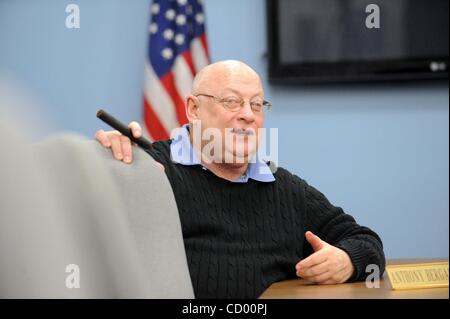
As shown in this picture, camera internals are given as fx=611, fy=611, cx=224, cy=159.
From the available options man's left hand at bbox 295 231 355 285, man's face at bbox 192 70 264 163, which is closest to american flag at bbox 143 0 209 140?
man's face at bbox 192 70 264 163

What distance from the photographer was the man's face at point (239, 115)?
173 cm

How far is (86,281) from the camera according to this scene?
52cm

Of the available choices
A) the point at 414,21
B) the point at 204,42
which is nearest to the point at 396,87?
the point at 414,21

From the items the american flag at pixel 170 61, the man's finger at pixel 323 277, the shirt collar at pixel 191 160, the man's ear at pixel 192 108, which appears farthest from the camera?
the american flag at pixel 170 61

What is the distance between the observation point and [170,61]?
9.73ft

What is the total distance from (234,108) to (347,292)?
692mm

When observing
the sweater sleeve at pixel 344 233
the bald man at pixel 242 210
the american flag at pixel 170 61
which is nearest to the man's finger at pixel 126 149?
the bald man at pixel 242 210

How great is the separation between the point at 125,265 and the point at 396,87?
106 inches

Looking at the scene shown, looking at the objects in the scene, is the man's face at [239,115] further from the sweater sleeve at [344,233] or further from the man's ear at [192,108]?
the sweater sleeve at [344,233]

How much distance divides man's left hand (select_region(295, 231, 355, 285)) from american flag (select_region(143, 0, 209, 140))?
1642 mm

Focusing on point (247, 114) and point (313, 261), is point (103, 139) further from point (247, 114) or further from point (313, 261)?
point (247, 114)

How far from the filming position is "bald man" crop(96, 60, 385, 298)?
1.47m

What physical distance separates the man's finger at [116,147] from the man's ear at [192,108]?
→ 31.6 inches
